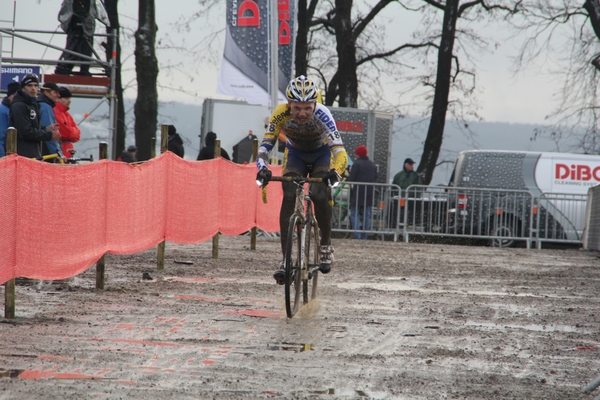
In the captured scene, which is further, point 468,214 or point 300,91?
point 468,214

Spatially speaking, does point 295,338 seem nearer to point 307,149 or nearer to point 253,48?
point 307,149

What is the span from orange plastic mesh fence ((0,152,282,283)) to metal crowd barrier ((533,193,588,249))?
30.1ft

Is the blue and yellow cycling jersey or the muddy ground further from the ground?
the blue and yellow cycling jersey

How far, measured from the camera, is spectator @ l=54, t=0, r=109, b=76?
67.6 feet

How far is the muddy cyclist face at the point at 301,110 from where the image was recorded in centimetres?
814

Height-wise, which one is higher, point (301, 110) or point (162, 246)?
point (301, 110)

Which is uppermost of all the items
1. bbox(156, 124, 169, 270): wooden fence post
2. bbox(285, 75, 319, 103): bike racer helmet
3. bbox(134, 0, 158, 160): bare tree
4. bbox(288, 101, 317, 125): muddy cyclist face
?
bbox(134, 0, 158, 160): bare tree

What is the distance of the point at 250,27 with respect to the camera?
2108 cm

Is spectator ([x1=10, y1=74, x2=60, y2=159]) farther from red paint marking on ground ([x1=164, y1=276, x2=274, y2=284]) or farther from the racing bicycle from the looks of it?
the racing bicycle

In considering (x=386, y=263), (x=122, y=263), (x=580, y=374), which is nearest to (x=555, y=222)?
(x=386, y=263)

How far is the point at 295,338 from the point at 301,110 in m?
2.37

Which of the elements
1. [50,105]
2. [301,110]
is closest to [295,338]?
[301,110]

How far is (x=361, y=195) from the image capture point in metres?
21.9

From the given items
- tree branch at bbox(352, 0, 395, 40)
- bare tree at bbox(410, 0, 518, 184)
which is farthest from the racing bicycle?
tree branch at bbox(352, 0, 395, 40)
